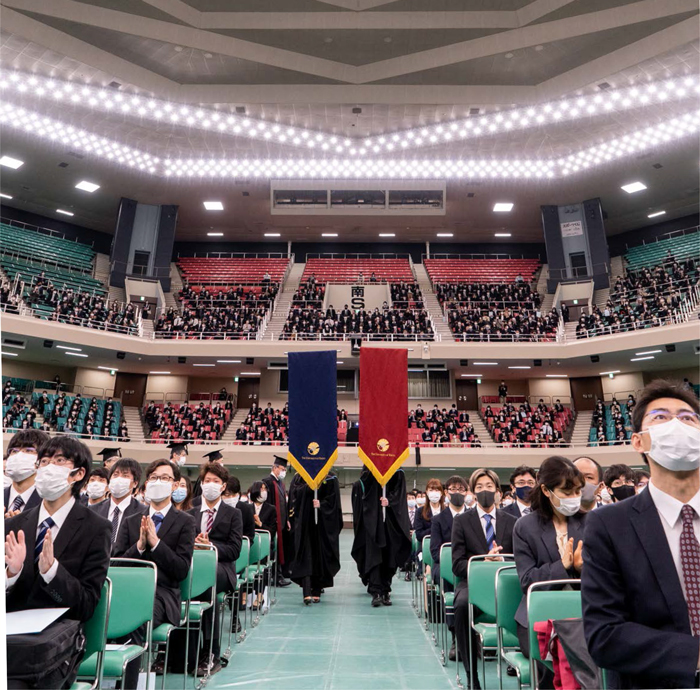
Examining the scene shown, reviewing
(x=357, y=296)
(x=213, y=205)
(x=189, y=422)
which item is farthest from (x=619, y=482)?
(x=213, y=205)

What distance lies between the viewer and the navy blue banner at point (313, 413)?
749 centimetres

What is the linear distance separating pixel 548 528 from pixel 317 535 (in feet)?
16.9

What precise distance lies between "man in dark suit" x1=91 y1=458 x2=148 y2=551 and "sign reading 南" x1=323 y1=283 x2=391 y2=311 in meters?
22.4

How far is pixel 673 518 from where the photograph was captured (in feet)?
6.21

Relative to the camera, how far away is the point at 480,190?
80.5 feet

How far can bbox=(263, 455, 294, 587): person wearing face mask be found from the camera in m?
8.74

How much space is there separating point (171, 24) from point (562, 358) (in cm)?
1858

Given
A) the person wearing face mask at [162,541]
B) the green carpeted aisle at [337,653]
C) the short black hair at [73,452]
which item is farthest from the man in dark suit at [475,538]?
the short black hair at [73,452]

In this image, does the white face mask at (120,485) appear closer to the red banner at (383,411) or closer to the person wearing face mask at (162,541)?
the person wearing face mask at (162,541)

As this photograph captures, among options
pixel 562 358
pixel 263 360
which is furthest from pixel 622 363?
pixel 263 360

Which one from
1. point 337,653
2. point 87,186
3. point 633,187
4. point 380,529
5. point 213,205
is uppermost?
point 213,205

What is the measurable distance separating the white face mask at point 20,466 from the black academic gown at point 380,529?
4.89 metres

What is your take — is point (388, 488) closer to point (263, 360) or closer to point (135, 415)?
point (263, 360)

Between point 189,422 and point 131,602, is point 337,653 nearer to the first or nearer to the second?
point 131,602
